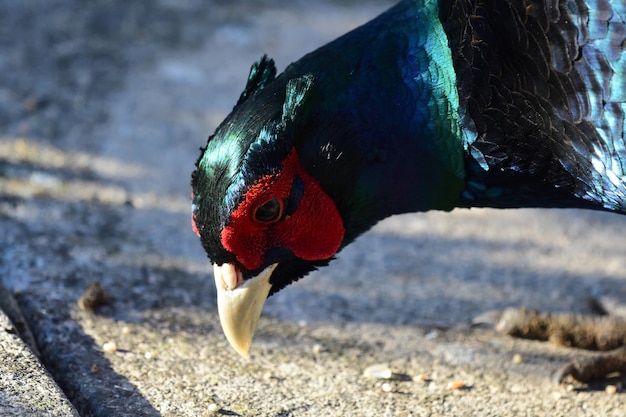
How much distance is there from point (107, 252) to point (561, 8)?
2162 millimetres

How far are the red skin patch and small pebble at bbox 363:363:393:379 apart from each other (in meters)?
0.61

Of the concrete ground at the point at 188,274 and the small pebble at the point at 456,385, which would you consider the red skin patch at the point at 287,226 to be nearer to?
the concrete ground at the point at 188,274

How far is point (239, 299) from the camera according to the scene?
2.85m

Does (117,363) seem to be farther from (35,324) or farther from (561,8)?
(561,8)

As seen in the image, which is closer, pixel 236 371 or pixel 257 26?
pixel 236 371

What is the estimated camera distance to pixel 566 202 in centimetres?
296

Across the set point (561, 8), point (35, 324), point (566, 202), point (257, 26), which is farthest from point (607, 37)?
point (257, 26)

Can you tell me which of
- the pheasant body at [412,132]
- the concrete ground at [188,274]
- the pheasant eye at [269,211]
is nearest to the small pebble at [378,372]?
the concrete ground at [188,274]

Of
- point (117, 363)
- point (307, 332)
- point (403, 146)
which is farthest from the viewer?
point (307, 332)

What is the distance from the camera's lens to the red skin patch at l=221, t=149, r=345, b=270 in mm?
2680

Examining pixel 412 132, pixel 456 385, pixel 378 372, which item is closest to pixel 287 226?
pixel 412 132

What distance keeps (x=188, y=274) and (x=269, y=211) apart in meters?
1.27

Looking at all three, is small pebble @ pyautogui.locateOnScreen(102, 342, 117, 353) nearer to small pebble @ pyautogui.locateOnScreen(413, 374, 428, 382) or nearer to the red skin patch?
the red skin patch

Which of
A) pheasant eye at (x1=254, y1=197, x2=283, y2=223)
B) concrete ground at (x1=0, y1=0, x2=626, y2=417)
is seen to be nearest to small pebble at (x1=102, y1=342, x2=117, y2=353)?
concrete ground at (x1=0, y1=0, x2=626, y2=417)
